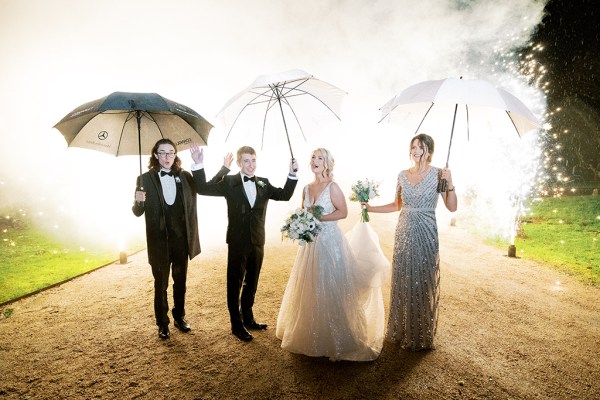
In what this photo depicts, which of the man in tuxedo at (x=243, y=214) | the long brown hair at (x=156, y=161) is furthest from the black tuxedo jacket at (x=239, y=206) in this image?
the long brown hair at (x=156, y=161)

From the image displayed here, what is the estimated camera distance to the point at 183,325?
4.74 metres

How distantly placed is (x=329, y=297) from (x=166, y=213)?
253 centimetres

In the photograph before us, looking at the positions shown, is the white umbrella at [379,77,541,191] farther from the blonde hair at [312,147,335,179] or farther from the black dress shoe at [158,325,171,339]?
the black dress shoe at [158,325,171,339]

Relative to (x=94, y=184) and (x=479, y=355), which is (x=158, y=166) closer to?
(x=479, y=355)

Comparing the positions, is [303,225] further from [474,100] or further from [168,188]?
[474,100]

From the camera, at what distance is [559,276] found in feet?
24.9

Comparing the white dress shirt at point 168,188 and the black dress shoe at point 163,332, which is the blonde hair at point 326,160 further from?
the black dress shoe at point 163,332

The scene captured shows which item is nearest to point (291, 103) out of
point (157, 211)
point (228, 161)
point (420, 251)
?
point (228, 161)

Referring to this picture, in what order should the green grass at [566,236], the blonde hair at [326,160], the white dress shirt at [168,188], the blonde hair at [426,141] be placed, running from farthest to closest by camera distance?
the green grass at [566,236], the white dress shirt at [168,188], the blonde hair at [326,160], the blonde hair at [426,141]

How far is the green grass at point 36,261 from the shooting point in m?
7.16

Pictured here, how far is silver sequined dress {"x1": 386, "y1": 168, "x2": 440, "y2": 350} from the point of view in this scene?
13.6ft

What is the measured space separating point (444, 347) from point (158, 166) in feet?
15.5

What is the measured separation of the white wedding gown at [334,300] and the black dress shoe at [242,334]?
43 centimetres

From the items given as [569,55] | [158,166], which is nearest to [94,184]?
[158,166]
